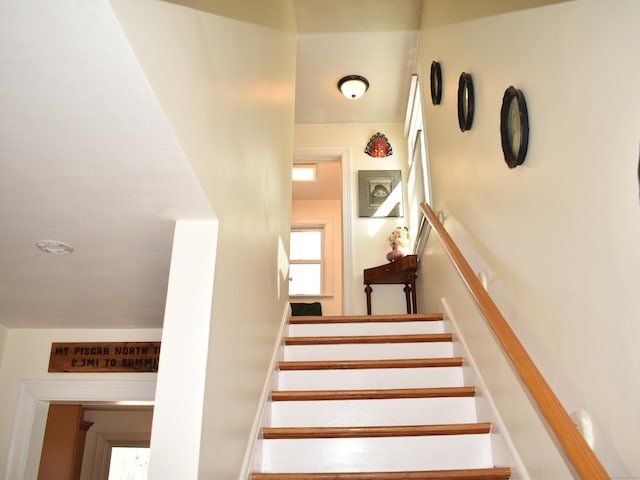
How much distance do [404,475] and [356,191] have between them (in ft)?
12.2

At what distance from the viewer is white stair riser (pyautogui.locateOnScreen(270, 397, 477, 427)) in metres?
2.70

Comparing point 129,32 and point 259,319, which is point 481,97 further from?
point 129,32

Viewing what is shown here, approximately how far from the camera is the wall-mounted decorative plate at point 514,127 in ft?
6.05

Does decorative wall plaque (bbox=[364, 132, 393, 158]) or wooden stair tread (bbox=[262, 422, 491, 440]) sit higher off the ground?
decorative wall plaque (bbox=[364, 132, 393, 158])

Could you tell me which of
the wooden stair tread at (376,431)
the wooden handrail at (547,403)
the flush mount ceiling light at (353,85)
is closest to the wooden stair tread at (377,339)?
the wooden stair tread at (376,431)

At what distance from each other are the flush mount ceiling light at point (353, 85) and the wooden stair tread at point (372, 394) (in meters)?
3.39

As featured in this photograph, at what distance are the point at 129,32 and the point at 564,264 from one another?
4.30 ft

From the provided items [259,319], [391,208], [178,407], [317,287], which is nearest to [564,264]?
[178,407]

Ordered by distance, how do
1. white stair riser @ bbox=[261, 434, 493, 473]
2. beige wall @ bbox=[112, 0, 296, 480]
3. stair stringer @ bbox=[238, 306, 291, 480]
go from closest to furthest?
beige wall @ bbox=[112, 0, 296, 480] < stair stringer @ bbox=[238, 306, 291, 480] < white stair riser @ bbox=[261, 434, 493, 473]

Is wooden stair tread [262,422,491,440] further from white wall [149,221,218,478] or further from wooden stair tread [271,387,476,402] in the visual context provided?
white wall [149,221,218,478]

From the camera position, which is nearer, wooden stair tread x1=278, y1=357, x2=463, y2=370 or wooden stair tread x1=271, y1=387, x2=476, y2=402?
wooden stair tread x1=271, y1=387, x2=476, y2=402

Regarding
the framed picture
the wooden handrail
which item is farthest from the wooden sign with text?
the framed picture

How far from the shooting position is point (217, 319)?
1791 millimetres

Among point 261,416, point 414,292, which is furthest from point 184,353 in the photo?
point 414,292
